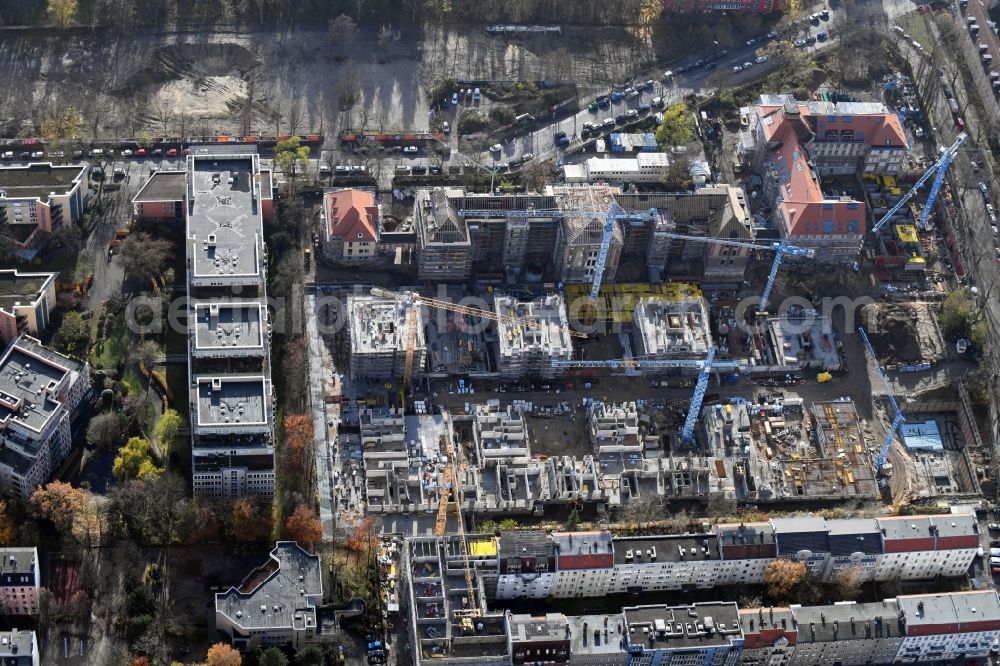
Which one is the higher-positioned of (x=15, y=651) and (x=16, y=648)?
(x=16, y=648)

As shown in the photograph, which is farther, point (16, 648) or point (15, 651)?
point (16, 648)
